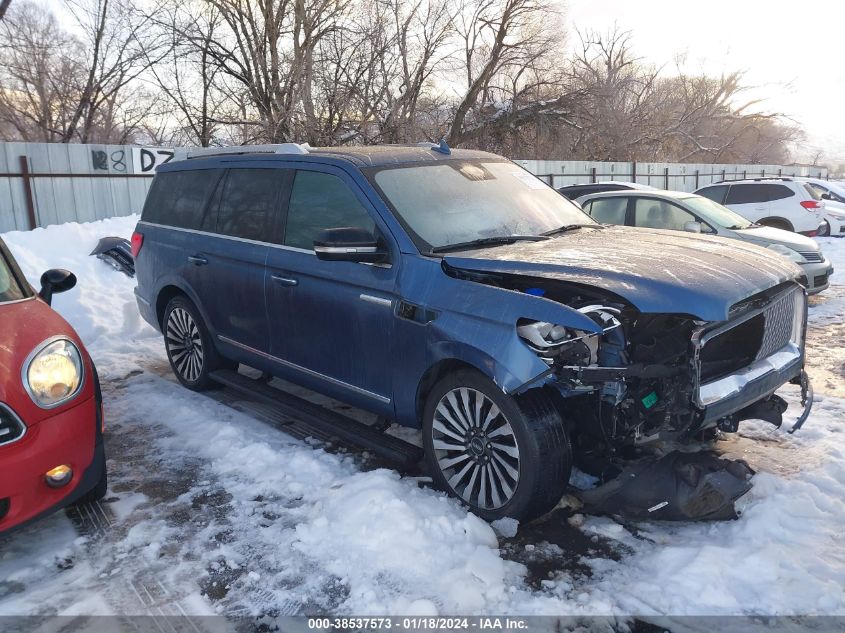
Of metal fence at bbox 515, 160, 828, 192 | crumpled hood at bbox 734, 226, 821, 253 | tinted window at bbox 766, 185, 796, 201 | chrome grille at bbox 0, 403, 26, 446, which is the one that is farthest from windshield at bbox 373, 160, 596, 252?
metal fence at bbox 515, 160, 828, 192

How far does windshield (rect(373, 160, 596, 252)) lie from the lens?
3859 millimetres

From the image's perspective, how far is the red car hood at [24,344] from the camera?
2.99 metres

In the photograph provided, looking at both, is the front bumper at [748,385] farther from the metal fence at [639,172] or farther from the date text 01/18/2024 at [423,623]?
the metal fence at [639,172]

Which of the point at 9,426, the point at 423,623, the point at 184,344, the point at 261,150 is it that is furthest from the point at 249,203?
the point at 423,623

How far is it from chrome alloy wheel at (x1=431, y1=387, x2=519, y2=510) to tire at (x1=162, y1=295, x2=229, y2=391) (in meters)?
2.55

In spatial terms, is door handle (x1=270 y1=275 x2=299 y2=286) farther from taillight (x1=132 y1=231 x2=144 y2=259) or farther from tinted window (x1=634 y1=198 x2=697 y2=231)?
tinted window (x1=634 y1=198 x2=697 y2=231)

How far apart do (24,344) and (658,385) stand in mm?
3093

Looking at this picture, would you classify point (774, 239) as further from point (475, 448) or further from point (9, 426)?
point (9, 426)

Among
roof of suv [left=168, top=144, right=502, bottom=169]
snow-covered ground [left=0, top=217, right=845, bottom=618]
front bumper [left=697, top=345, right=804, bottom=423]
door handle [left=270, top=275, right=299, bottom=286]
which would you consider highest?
roof of suv [left=168, top=144, right=502, bottom=169]

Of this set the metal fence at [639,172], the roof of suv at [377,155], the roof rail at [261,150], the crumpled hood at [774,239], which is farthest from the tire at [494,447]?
the metal fence at [639,172]

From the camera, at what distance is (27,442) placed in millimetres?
2951

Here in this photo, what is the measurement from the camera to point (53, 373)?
10.5ft

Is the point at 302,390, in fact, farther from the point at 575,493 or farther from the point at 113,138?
the point at 113,138

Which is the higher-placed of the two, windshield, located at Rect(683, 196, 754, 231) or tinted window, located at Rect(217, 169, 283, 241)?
tinted window, located at Rect(217, 169, 283, 241)
